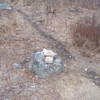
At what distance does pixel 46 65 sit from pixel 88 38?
54.7 inches

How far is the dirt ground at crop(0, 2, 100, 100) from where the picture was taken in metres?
3.53

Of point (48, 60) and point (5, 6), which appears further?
point (5, 6)

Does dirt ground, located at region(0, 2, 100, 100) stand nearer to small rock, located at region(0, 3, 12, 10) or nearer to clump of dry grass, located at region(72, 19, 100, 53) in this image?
clump of dry grass, located at region(72, 19, 100, 53)

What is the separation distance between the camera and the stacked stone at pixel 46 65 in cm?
387

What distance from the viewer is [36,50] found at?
4715mm

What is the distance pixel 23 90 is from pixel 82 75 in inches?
44.4

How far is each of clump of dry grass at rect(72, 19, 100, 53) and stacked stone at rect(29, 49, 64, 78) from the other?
39.7 inches

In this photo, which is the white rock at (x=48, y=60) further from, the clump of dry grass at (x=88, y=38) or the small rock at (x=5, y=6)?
the small rock at (x=5, y=6)

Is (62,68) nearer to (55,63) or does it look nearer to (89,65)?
(55,63)

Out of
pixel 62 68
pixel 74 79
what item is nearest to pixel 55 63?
pixel 62 68

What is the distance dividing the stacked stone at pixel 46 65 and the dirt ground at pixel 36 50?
10 cm

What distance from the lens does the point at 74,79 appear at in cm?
387

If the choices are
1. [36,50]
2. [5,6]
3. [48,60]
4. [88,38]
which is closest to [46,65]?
[48,60]

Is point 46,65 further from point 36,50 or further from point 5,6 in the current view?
point 5,6
